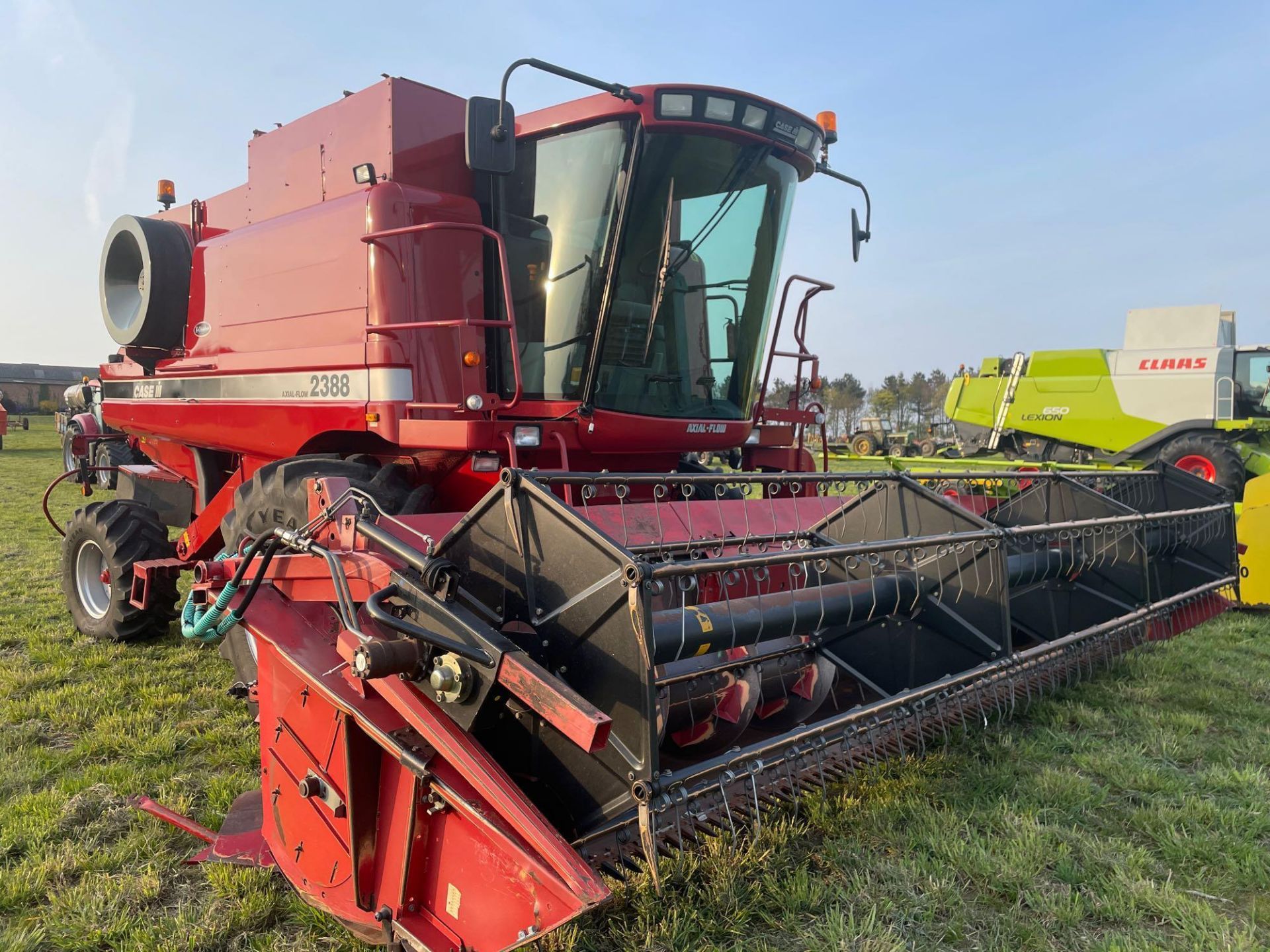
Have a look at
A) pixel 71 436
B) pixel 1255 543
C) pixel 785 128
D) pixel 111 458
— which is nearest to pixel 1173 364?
pixel 1255 543

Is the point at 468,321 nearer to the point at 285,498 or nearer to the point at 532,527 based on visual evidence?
the point at 285,498

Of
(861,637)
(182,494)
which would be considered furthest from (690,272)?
(182,494)

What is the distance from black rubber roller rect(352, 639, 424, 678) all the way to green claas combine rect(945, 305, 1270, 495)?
1113 cm

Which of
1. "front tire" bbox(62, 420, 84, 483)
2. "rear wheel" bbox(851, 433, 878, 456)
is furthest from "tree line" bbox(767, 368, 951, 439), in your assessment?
"front tire" bbox(62, 420, 84, 483)

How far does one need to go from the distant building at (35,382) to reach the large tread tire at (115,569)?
43.0m

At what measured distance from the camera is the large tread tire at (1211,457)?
10523mm

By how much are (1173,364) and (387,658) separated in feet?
43.0

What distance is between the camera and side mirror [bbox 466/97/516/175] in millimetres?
2861

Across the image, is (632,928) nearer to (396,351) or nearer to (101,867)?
(101,867)

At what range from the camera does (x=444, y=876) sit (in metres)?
1.78

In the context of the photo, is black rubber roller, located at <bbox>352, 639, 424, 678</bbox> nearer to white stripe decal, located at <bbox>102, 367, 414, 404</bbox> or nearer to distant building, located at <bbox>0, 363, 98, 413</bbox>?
white stripe decal, located at <bbox>102, 367, 414, 404</bbox>

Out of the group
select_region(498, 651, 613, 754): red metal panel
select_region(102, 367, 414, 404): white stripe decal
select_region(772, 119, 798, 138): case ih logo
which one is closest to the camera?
select_region(498, 651, 613, 754): red metal panel

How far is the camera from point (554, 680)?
1.67 meters

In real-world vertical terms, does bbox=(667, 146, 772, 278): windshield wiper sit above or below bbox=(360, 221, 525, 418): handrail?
above
